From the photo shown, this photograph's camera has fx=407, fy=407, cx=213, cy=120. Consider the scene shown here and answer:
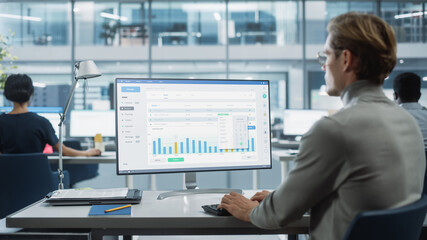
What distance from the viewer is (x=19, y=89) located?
10.4 ft

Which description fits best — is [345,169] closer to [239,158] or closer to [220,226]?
[220,226]

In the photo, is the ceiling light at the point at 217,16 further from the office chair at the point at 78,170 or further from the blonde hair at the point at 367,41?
the blonde hair at the point at 367,41

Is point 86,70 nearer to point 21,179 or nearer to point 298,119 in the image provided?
point 21,179

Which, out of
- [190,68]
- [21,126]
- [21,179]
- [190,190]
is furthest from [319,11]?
[190,190]

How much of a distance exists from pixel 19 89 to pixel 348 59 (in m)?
2.80

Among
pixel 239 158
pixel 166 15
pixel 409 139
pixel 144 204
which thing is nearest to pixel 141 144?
pixel 144 204

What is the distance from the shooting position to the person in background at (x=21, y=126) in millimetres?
3078

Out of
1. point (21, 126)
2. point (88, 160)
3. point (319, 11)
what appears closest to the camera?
point (21, 126)

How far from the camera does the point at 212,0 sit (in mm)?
7496

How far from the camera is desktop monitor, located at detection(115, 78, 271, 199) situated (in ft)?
5.40

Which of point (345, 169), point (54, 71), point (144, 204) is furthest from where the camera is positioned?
point (54, 71)

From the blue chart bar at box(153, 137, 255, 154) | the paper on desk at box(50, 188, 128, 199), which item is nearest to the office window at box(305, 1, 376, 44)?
the blue chart bar at box(153, 137, 255, 154)

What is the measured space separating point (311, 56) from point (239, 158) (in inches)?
238

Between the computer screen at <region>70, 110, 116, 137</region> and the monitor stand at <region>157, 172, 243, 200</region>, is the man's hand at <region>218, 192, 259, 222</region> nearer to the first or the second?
the monitor stand at <region>157, 172, 243, 200</region>
